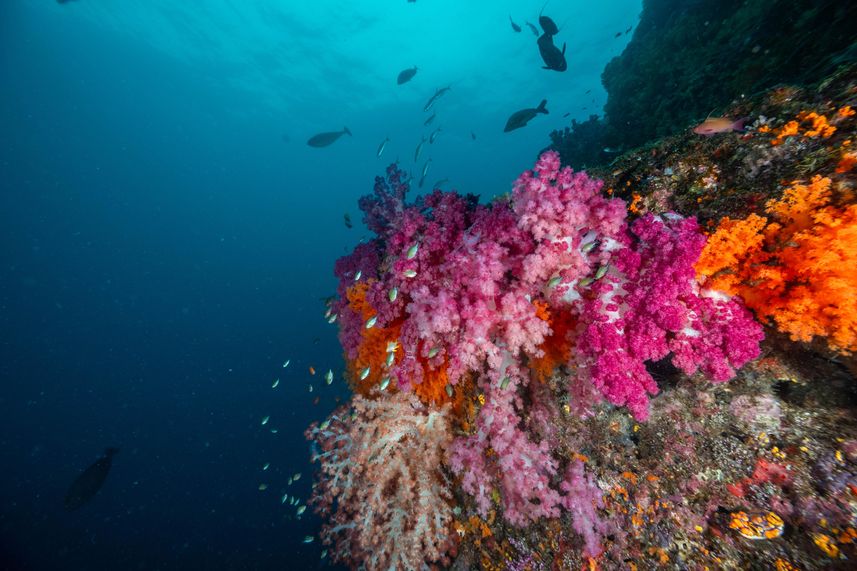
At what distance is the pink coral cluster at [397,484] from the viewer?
4.59 metres

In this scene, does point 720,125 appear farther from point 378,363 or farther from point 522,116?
point 522,116

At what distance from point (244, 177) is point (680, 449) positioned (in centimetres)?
11552

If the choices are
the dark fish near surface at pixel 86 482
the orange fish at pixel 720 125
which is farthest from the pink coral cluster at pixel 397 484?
the dark fish near surface at pixel 86 482

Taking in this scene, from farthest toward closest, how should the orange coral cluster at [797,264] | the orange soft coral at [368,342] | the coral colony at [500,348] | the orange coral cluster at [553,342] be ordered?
the orange soft coral at [368,342]
the orange coral cluster at [553,342]
the coral colony at [500,348]
the orange coral cluster at [797,264]

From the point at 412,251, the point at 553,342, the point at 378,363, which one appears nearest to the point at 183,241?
the point at 378,363

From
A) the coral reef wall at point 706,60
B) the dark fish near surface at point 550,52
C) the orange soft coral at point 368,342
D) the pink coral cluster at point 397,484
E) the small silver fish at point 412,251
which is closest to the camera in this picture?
the small silver fish at point 412,251

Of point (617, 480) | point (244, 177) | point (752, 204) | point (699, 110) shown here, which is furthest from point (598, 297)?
point (244, 177)

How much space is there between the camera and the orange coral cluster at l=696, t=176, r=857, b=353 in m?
2.33

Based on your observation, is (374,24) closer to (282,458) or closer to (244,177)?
(282,458)

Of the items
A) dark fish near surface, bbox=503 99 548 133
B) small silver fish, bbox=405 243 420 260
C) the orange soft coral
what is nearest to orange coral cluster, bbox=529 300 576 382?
small silver fish, bbox=405 243 420 260

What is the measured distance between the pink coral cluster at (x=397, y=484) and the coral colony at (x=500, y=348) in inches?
0.7

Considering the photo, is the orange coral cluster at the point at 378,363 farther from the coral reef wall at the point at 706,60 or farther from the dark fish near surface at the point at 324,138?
the dark fish near surface at the point at 324,138

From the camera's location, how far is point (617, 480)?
3471 mm

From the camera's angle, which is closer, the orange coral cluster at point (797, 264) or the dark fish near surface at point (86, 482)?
the orange coral cluster at point (797, 264)
